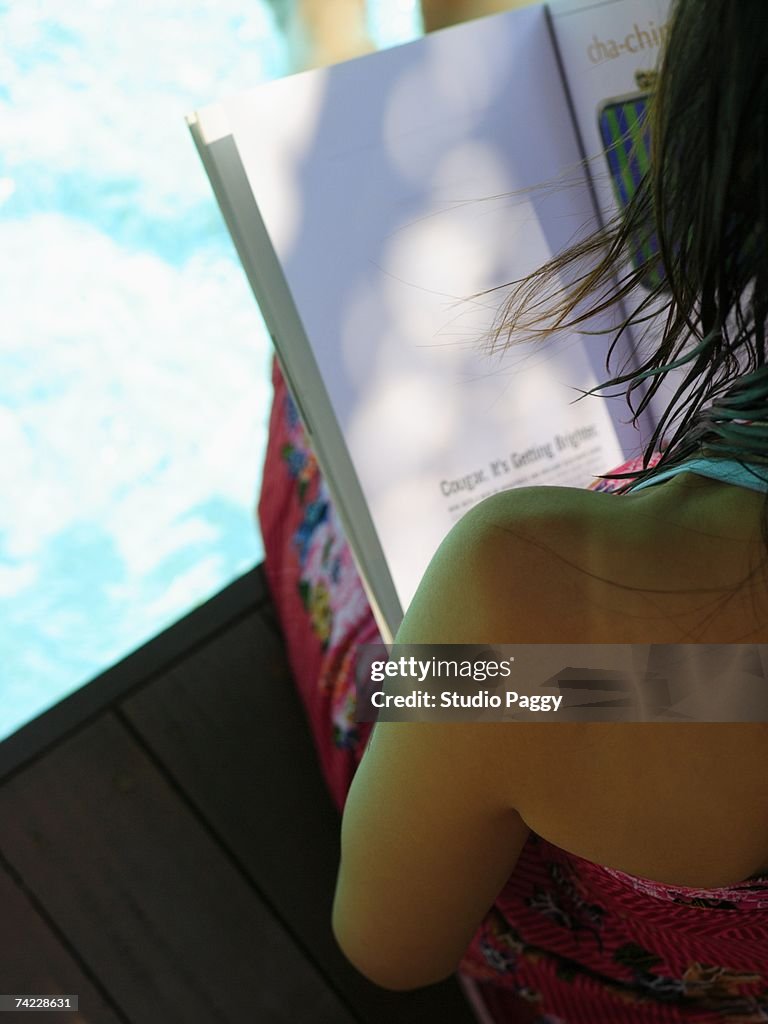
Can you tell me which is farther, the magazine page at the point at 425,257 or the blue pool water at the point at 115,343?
the blue pool water at the point at 115,343

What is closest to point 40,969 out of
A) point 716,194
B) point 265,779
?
point 265,779

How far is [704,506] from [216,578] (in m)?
1.09

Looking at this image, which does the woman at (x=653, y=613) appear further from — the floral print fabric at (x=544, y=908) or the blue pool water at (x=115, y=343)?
the blue pool water at (x=115, y=343)

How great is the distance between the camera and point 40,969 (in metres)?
0.91

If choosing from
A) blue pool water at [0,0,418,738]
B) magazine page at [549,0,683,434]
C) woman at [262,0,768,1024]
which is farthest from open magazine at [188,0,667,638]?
blue pool water at [0,0,418,738]

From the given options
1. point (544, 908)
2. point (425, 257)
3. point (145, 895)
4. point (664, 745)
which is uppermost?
point (425, 257)

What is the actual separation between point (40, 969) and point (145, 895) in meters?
0.11

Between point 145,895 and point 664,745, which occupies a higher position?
point 664,745

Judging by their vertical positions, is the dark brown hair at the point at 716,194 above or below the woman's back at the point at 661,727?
above

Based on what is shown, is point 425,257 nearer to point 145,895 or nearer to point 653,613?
point 653,613

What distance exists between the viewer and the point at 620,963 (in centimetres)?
63

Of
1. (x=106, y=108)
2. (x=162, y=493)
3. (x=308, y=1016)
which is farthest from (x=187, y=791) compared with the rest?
(x=106, y=108)

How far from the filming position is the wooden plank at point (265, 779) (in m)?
0.96

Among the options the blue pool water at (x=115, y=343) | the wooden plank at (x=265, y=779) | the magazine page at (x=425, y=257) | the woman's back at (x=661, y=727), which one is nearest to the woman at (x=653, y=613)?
the woman's back at (x=661, y=727)
